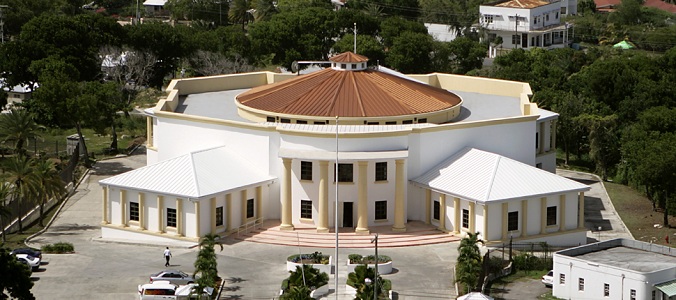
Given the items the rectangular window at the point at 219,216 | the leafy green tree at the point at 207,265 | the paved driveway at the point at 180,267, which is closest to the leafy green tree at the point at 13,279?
the paved driveway at the point at 180,267

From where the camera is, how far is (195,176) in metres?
90.4

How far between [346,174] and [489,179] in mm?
8453

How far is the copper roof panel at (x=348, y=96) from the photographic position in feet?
317

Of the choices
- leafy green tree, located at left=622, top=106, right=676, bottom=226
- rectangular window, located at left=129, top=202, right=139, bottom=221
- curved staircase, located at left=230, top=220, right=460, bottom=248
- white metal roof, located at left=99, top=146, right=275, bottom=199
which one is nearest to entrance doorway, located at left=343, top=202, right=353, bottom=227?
curved staircase, located at left=230, top=220, right=460, bottom=248

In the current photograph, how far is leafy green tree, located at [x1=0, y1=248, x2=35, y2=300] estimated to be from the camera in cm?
7081

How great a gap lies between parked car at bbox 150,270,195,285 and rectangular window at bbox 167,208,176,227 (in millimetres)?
10137

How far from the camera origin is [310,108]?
3809 inches

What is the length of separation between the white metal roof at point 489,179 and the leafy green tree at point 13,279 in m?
28.6

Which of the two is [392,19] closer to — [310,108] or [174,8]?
[174,8]

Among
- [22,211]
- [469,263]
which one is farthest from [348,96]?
[22,211]

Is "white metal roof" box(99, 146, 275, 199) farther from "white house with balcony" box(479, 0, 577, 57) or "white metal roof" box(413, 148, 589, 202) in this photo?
"white house with balcony" box(479, 0, 577, 57)

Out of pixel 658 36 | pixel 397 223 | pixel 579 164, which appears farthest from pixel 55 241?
pixel 658 36

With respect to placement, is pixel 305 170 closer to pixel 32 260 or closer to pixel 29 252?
pixel 29 252

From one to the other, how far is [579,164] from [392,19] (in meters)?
38.3
